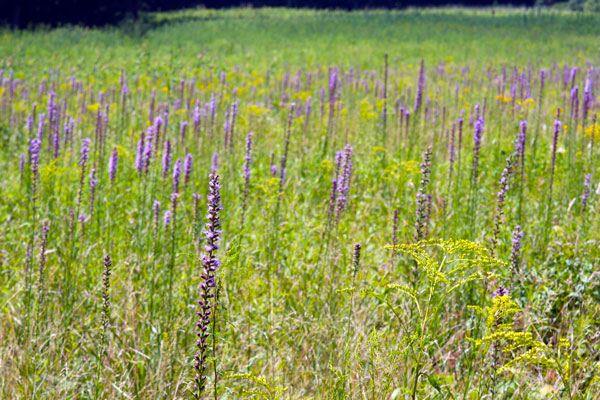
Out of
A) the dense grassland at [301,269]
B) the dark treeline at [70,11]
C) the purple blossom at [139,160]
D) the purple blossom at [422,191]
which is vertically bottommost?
the dense grassland at [301,269]

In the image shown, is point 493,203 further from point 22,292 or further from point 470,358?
point 22,292

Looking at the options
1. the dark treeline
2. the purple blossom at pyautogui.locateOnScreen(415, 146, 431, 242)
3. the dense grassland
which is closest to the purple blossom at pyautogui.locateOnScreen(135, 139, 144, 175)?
the dense grassland

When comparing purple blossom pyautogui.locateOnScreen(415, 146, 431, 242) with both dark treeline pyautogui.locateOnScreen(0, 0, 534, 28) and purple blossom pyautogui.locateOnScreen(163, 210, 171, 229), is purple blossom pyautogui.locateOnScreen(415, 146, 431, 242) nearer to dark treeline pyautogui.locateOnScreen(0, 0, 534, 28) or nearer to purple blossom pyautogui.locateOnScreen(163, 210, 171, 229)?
purple blossom pyautogui.locateOnScreen(163, 210, 171, 229)

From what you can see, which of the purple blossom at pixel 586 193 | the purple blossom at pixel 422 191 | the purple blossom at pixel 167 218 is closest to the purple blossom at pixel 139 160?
the purple blossom at pixel 167 218

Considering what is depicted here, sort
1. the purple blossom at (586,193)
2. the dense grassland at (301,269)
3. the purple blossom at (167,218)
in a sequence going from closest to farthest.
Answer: the dense grassland at (301,269) < the purple blossom at (167,218) < the purple blossom at (586,193)

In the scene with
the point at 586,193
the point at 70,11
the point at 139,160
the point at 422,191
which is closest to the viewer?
the point at 422,191

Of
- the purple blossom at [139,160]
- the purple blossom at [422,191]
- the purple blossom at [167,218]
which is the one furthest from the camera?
the purple blossom at [139,160]

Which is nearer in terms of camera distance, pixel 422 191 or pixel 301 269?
pixel 422 191

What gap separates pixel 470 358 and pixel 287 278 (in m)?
1.14

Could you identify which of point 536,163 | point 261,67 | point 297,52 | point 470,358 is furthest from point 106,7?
point 470,358

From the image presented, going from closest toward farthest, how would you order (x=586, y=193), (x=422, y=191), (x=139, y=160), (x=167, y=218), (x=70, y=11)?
(x=422, y=191) → (x=167, y=218) → (x=586, y=193) → (x=139, y=160) → (x=70, y=11)

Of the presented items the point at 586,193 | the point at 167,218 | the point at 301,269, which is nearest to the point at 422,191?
the point at 301,269

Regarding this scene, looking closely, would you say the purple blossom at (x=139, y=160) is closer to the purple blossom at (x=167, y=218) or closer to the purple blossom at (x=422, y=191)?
the purple blossom at (x=167, y=218)

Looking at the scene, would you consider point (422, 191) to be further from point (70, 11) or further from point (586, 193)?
point (70, 11)
